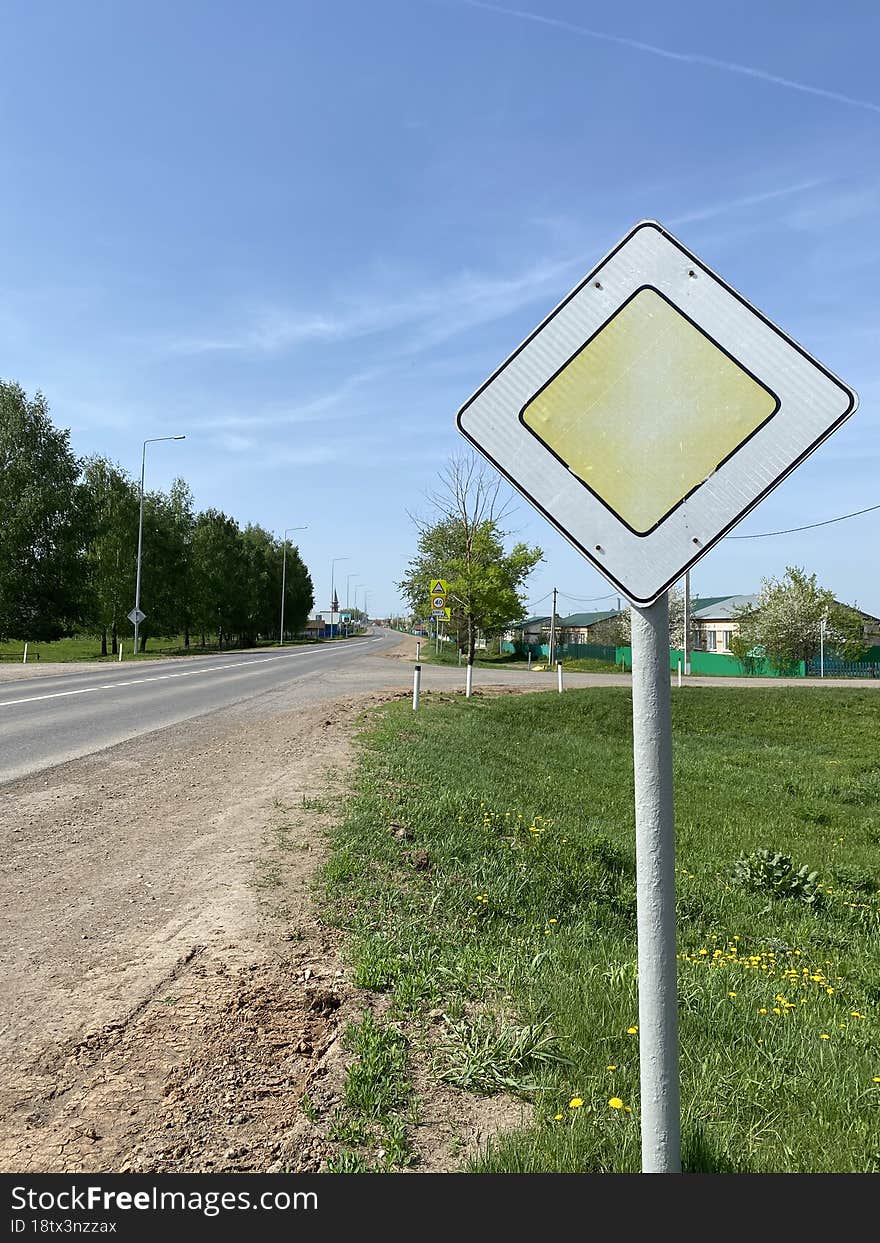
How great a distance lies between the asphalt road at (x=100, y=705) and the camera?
449 inches

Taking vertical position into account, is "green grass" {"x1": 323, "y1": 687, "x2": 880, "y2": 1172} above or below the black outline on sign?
below

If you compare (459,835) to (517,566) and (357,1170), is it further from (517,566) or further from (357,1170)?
(517,566)

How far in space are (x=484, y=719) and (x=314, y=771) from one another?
690 cm

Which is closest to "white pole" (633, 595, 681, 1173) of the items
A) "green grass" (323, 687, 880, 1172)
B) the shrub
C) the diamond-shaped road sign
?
the diamond-shaped road sign

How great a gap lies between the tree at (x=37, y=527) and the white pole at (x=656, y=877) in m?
53.3

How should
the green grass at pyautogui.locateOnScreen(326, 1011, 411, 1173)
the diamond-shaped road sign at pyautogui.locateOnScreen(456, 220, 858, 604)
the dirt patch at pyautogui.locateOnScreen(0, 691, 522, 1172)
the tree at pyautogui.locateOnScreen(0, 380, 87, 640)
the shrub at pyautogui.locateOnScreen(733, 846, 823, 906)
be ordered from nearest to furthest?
the diamond-shaped road sign at pyautogui.locateOnScreen(456, 220, 858, 604)
the green grass at pyautogui.locateOnScreen(326, 1011, 411, 1173)
the dirt patch at pyautogui.locateOnScreen(0, 691, 522, 1172)
the shrub at pyautogui.locateOnScreen(733, 846, 823, 906)
the tree at pyautogui.locateOnScreen(0, 380, 87, 640)

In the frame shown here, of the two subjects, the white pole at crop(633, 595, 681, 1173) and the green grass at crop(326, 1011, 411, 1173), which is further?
the green grass at crop(326, 1011, 411, 1173)

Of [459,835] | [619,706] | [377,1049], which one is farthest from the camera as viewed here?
[619,706]

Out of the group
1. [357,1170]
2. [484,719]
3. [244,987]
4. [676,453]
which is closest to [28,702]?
[484,719]

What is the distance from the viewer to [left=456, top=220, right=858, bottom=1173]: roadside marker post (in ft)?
5.61

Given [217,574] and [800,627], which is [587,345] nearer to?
[800,627]

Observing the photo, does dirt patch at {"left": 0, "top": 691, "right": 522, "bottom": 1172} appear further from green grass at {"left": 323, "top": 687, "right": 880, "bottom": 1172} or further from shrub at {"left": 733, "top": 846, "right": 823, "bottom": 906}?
shrub at {"left": 733, "top": 846, "right": 823, "bottom": 906}

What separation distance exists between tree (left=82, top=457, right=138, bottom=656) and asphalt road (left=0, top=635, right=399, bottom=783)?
25385mm

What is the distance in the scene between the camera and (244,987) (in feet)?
12.5
